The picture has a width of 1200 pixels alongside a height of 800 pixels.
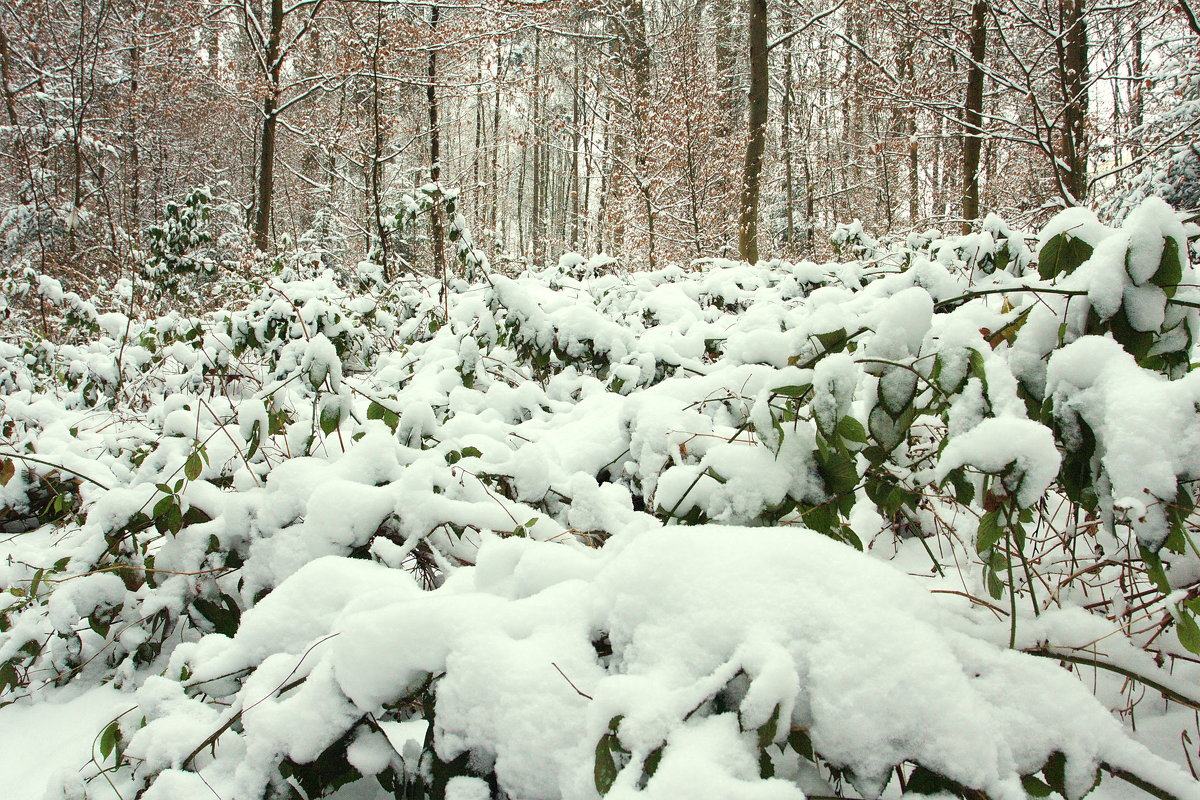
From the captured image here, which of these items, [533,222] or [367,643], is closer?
[367,643]

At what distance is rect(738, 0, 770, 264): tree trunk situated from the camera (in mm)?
8172

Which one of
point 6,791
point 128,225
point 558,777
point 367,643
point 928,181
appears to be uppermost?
point 928,181

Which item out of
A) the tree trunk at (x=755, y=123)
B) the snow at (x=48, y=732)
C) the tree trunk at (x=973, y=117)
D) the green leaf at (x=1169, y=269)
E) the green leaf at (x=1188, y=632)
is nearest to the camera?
the green leaf at (x=1188, y=632)

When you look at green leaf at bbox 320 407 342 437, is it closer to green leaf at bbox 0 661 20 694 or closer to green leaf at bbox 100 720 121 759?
green leaf at bbox 100 720 121 759

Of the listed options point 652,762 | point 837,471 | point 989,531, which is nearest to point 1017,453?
point 989,531

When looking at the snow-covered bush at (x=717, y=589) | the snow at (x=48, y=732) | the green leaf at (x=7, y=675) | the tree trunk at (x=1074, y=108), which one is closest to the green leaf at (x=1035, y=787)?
the snow-covered bush at (x=717, y=589)

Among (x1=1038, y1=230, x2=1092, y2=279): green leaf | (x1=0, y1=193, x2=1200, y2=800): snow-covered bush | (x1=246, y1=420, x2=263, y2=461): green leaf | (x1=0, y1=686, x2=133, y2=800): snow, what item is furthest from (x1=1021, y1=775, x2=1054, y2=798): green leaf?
(x1=246, y1=420, x2=263, y2=461): green leaf

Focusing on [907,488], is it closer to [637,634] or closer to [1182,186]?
[637,634]

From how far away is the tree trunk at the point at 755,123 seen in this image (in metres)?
8.17

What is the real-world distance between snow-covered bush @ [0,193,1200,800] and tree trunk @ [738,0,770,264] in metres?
6.79

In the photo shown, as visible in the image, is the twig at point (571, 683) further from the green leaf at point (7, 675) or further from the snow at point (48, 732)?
the green leaf at point (7, 675)

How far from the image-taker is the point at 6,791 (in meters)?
1.29

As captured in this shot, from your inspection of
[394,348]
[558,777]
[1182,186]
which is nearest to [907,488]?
[558,777]

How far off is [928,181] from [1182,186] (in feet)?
37.2
